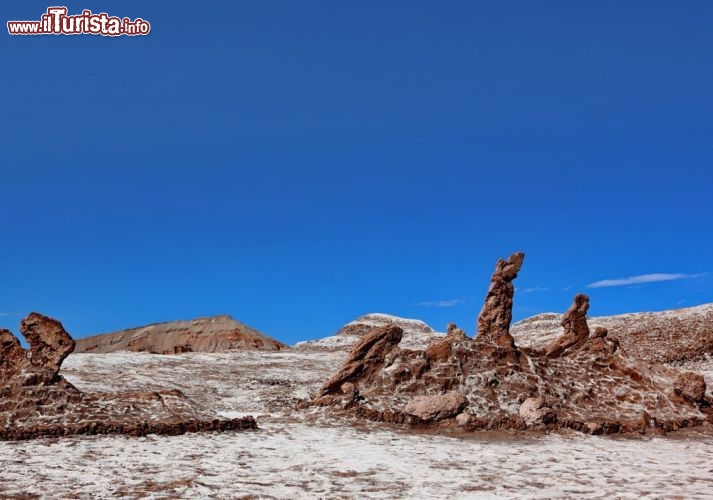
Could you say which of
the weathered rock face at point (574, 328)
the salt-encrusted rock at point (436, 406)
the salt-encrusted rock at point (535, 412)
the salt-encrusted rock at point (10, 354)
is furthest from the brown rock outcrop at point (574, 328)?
the salt-encrusted rock at point (10, 354)

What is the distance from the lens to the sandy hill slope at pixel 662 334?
147 ft

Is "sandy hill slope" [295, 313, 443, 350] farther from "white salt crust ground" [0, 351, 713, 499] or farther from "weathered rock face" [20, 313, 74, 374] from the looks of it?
"weathered rock face" [20, 313, 74, 374]

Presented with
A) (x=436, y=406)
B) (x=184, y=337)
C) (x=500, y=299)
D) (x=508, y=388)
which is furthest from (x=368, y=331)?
(x=436, y=406)

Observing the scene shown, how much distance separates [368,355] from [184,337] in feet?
220

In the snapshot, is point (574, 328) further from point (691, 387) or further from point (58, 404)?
point (58, 404)

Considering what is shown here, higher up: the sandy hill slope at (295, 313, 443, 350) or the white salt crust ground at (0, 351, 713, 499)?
the sandy hill slope at (295, 313, 443, 350)

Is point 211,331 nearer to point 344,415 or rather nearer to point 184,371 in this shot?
point 184,371

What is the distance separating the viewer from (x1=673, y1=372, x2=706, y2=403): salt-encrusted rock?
25188 millimetres

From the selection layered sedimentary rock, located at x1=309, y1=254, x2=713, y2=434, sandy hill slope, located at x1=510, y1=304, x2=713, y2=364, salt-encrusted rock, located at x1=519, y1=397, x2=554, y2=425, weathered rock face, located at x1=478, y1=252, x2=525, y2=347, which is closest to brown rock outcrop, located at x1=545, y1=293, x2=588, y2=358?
layered sedimentary rock, located at x1=309, y1=254, x2=713, y2=434

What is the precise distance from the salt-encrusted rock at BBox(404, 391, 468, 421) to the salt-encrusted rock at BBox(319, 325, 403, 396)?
3411 mm

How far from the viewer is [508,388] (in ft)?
80.0

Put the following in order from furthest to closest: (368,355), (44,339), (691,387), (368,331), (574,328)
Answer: (368,331) → (574,328) → (368,355) → (691,387) → (44,339)

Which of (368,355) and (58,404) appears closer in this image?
(58,404)

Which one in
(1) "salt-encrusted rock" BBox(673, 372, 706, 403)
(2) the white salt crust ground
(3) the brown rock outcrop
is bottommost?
(2) the white salt crust ground
